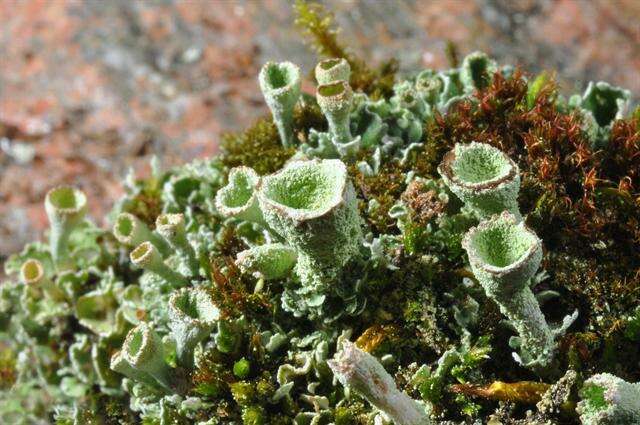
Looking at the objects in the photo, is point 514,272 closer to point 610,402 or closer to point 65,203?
point 610,402

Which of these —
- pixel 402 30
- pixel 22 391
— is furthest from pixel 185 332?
pixel 402 30

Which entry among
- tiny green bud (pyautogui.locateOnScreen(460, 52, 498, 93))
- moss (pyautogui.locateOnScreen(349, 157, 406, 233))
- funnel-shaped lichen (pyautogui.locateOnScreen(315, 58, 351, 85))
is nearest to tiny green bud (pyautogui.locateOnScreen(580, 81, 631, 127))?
tiny green bud (pyautogui.locateOnScreen(460, 52, 498, 93))

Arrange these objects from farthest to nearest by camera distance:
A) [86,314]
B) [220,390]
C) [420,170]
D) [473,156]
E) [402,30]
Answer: [402,30]
[86,314]
[420,170]
[220,390]
[473,156]

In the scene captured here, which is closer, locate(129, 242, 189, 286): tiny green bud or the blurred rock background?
locate(129, 242, 189, 286): tiny green bud

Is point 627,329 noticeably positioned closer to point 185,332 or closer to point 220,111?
point 185,332

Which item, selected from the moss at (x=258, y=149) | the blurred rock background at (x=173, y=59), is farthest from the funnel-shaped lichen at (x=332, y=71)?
the blurred rock background at (x=173, y=59)

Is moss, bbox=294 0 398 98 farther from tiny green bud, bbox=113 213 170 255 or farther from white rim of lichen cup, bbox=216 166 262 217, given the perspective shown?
tiny green bud, bbox=113 213 170 255
